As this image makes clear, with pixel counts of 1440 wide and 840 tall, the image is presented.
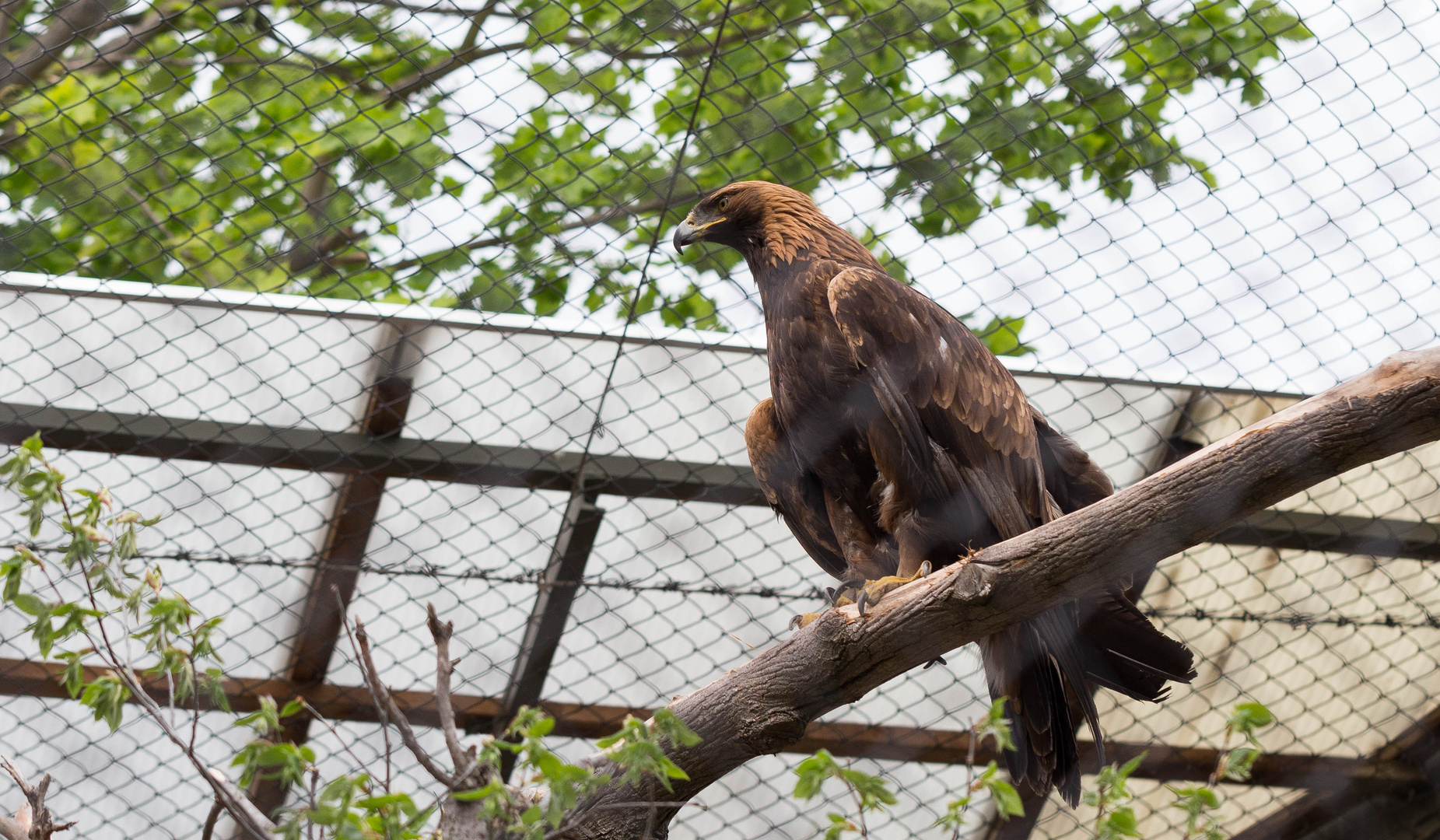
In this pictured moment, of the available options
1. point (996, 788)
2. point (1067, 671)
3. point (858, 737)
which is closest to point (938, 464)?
point (1067, 671)

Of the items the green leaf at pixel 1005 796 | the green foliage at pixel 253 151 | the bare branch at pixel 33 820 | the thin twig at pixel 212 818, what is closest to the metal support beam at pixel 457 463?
the green foliage at pixel 253 151

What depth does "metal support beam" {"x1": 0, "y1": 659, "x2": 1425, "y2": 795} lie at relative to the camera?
348 centimetres

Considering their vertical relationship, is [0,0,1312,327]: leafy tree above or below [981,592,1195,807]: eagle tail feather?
above

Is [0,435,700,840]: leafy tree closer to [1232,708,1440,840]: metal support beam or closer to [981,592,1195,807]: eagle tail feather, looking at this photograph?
[981,592,1195,807]: eagle tail feather

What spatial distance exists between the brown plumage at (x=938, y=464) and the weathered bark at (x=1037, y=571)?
400 mm

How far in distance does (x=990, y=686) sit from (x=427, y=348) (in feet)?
5.76

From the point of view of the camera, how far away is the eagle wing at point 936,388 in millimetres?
2115

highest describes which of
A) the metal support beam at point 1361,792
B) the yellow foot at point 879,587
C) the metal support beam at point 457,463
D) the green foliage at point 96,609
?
the metal support beam at point 457,463

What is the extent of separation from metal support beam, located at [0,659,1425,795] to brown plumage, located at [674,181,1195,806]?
4.91ft

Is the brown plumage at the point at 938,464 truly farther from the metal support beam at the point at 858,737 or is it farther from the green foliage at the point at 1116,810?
the metal support beam at the point at 858,737

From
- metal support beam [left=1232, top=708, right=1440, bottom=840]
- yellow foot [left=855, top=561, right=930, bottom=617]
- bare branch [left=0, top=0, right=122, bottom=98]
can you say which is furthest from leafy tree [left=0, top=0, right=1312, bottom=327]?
metal support beam [left=1232, top=708, right=1440, bottom=840]

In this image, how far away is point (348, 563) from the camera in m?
3.35

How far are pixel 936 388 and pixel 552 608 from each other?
157 centimetres

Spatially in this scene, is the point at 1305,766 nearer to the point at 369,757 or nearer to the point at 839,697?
the point at 839,697
